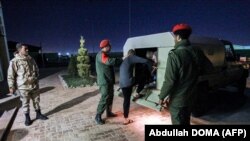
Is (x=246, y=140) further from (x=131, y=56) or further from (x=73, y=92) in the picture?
(x=73, y=92)

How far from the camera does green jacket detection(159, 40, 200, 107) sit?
7.50 ft

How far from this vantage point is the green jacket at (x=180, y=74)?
90.0 inches

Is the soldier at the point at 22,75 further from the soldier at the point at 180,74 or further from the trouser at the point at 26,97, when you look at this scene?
the soldier at the point at 180,74

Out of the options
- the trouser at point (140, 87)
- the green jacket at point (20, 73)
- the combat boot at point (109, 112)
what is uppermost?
the green jacket at point (20, 73)

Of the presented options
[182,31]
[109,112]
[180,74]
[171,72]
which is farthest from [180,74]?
[109,112]

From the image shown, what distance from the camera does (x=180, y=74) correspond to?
2.32m

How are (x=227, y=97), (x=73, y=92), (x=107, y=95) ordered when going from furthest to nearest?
(x=73, y=92), (x=227, y=97), (x=107, y=95)

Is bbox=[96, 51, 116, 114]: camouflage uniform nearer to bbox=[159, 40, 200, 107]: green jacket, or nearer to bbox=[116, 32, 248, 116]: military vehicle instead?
bbox=[116, 32, 248, 116]: military vehicle

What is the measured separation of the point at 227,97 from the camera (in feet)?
21.0

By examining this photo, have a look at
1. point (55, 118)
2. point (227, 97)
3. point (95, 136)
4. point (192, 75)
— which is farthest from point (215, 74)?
point (55, 118)

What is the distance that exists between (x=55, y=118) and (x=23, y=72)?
1.48 metres

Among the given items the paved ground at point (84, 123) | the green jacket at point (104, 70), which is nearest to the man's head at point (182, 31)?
the green jacket at point (104, 70)

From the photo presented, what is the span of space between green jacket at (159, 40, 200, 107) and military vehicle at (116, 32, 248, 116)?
5.45ft

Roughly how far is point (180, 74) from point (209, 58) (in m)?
3.40
